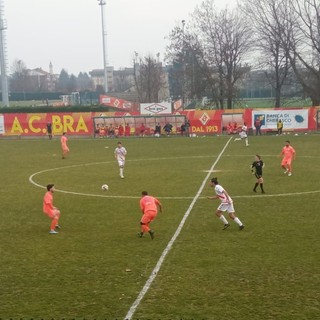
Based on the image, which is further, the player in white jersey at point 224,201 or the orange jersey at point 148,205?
the player in white jersey at point 224,201

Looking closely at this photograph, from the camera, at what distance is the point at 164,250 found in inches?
561

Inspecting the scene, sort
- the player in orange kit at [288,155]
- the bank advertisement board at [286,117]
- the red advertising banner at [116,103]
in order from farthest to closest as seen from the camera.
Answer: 1. the red advertising banner at [116,103]
2. the bank advertisement board at [286,117]
3. the player in orange kit at [288,155]

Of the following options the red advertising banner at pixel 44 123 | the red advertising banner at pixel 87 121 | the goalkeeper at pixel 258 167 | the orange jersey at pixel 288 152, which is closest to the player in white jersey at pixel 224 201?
the goalkeeper at pixel 258 167

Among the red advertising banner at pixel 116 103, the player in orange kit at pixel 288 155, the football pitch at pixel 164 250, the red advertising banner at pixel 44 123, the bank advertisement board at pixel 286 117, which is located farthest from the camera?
the red advertising banner at pixel 116 103

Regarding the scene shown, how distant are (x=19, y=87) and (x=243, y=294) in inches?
5887

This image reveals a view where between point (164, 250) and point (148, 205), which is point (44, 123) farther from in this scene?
point (164, 250)

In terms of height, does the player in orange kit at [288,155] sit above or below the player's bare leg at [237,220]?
above

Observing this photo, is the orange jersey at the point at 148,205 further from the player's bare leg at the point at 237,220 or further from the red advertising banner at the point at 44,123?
the red advertising banner at the point at 44,123

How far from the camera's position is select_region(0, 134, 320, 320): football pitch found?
411 inches

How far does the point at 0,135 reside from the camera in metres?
63.7

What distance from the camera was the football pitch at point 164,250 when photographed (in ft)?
34.3

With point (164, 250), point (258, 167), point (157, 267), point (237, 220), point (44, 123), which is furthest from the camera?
point (44, 123)

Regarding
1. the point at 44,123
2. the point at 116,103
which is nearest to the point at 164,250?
the point at 44,123

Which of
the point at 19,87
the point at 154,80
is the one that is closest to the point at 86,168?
the point at 154,80
